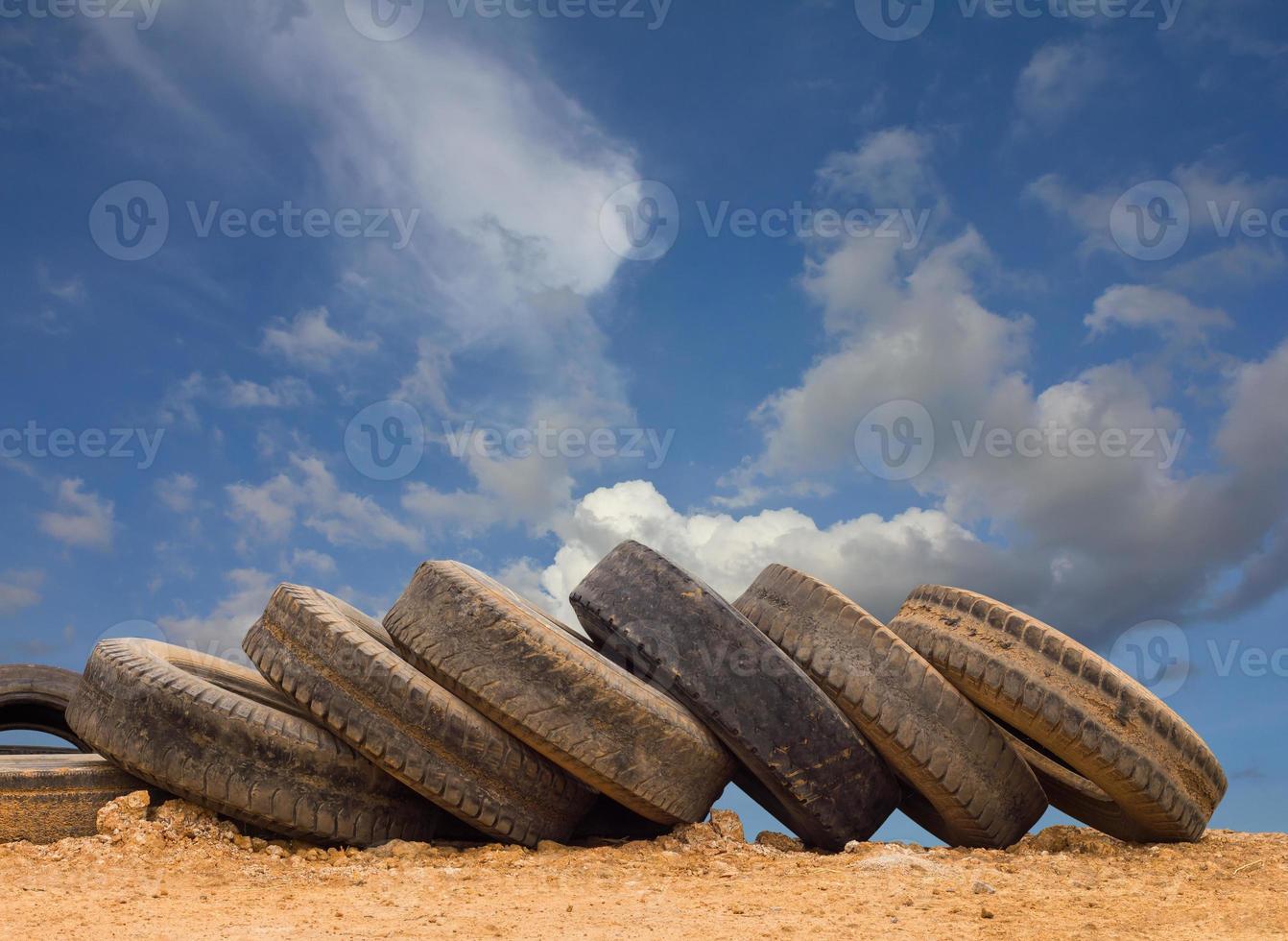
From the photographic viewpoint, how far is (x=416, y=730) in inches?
221

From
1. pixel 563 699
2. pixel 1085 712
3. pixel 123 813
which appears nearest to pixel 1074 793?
pixel 1085 712

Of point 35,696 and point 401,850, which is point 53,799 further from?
point 35,696

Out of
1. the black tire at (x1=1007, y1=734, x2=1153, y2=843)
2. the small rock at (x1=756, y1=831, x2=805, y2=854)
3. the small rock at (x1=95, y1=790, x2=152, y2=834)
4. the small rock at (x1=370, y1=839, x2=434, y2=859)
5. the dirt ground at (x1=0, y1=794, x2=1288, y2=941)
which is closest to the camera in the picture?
the dirt ground at (x1=0, y1=794, x2=1288, y2=941)

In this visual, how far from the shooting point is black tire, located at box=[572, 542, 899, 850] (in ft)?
19.2

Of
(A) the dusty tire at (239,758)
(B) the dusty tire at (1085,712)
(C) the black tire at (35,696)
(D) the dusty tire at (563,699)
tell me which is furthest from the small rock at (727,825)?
(C) the black tire at (35,696)

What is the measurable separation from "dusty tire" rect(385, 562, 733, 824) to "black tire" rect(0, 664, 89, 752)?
626 cm

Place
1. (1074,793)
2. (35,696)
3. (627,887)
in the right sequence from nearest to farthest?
1. (627,887)
2. (1074,793)
3. (35,696)

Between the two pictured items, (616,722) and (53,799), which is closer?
(616,722)

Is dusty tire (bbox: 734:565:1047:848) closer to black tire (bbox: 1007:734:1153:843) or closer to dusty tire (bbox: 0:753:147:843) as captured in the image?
black tire (bbox: 1007:734:1153:843)

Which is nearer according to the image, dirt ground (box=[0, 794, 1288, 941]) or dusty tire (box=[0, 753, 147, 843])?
dirt ground (box=[0, 794, 1288, 941])

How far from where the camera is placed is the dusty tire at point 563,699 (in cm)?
Result: 557

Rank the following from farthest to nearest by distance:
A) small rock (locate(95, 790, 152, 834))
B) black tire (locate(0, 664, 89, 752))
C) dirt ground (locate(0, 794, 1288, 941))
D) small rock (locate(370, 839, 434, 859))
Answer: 1. black tire (locate(0, 664, 89, 752))
2. small rock (locate(95, 790, 152, 834))
3. small rock (locate(370, 839, 434, 859))
4. dirt ground (locate(0, 794, 1288, 941))

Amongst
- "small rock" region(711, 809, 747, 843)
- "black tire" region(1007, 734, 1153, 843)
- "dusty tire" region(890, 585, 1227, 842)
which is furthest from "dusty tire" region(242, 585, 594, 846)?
"black tire" region(1007, 734, 1153, 843)

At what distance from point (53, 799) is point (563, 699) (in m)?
3.16
